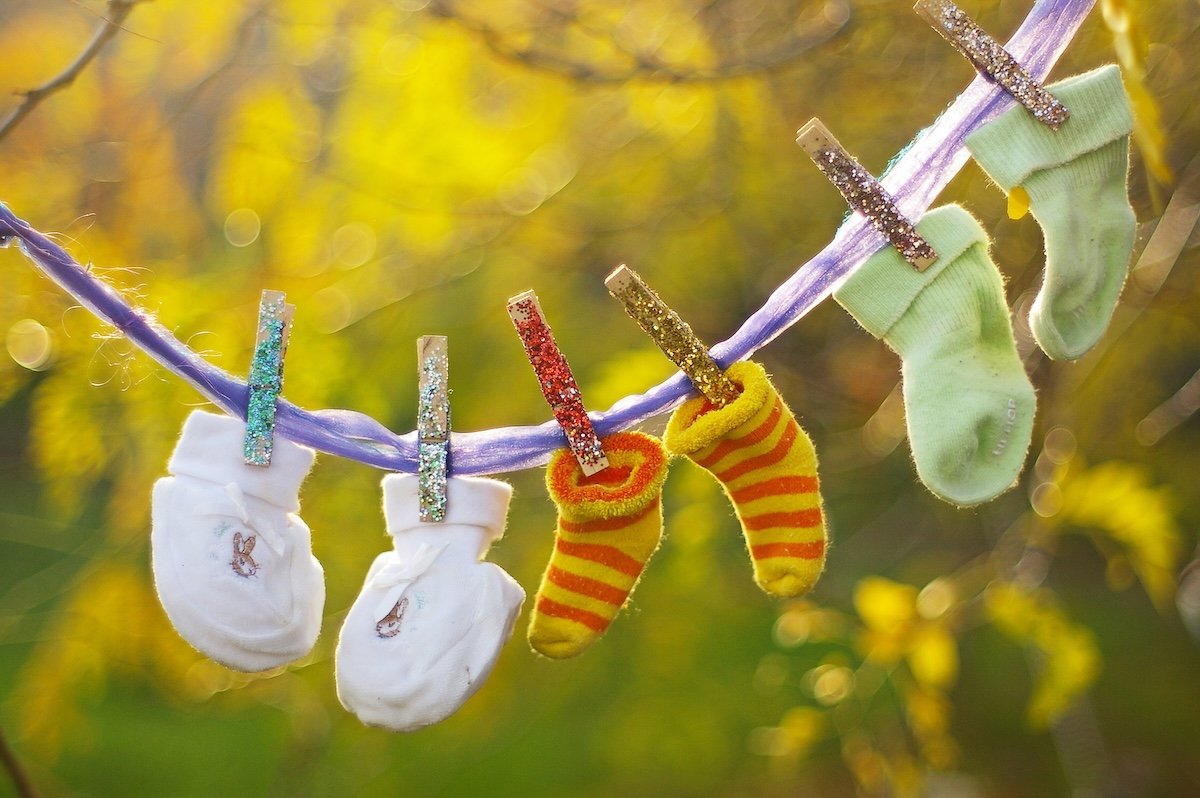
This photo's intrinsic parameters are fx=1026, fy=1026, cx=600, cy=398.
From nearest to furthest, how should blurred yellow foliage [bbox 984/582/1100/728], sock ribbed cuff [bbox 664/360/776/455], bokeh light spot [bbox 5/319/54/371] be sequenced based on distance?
1. sock ribbed cuff [bbox 664/360/776/455]
2. bokeh light spot [bbox 5/319/54/371]
3. blurred yellow foliage [bbox 984/582/1100/728]

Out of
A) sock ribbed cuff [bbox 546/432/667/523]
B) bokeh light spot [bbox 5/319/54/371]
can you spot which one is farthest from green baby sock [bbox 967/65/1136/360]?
bokeh light spot [bbox 5/319/54/371]

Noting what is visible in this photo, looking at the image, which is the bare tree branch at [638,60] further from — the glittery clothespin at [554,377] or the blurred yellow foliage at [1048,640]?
the blurred yellow foliage at [1048,640]

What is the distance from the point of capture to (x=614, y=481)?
85cm

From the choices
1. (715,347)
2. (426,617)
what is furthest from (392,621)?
(715,347)

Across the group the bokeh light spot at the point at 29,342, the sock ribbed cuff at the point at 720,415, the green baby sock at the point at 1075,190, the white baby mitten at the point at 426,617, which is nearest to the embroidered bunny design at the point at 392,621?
the white baby mitten at the point at 426,617

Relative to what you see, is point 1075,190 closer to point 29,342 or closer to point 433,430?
point 433,430

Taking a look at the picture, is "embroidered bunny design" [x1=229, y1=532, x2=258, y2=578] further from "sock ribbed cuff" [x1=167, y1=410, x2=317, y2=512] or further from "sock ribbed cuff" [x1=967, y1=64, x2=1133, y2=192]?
"sock ribbed cuff" [x1=967, y1=64, x2=1133, y2=192]

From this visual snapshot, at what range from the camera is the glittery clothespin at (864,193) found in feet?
2.68

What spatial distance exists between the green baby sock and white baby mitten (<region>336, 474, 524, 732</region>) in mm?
509

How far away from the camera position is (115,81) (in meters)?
1.69

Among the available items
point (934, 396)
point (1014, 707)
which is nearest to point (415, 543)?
point (934, 396)

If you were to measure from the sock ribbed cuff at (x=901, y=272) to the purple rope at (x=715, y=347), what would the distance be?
0.01 m

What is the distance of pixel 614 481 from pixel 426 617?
7.4 inches

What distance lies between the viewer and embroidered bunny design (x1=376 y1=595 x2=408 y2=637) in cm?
84
